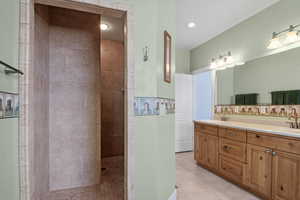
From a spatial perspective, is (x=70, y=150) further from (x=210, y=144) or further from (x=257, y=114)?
(x=257, y=114)

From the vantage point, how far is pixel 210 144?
105 inches

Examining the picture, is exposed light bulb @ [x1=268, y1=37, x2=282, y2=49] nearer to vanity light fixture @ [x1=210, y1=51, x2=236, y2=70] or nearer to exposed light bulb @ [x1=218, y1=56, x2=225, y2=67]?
vanity light fixture @ [x1=210, y1=51, x2=236, y2=70]

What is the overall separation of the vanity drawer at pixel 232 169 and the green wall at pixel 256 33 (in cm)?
174

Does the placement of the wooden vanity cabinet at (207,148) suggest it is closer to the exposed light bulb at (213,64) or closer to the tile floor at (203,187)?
the tile floor at (203,187)

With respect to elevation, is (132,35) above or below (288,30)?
below

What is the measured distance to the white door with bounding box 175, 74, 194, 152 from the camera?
12.7 ft

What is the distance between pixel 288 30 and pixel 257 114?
4.17 feet

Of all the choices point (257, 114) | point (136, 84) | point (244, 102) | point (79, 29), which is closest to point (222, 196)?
point (257, 114)

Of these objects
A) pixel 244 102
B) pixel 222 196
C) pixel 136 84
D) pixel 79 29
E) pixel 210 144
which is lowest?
pixel 222 196

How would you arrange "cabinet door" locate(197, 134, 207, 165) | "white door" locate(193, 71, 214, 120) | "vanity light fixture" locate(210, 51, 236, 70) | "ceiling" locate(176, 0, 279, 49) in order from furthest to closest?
"white door" locate(193, 71, 214, 120) → "vanity light fixture" locate(210, 51, 236, 70) → "cabinet door" locate(197, 134, 207, 165) → "ceiling" locate(176, 0, 279, 49)

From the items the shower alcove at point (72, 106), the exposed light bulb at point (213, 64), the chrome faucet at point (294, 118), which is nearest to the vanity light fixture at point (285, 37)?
the chrome faucet at point (294, 118)

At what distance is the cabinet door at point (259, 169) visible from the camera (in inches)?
70.4

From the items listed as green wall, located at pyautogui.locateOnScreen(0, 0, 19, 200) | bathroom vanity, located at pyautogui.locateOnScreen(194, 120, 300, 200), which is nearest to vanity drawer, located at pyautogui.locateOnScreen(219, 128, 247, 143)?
bathroom vanity, located at pyautogui.locateOnScreen(194, 120, 300, 200)

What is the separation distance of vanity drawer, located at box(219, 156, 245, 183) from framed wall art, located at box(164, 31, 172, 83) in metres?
1.58
